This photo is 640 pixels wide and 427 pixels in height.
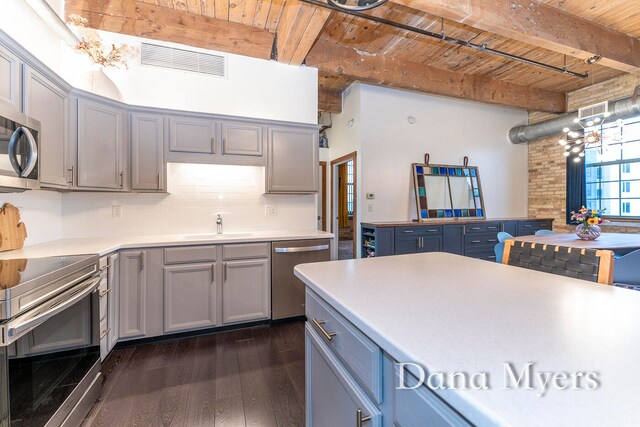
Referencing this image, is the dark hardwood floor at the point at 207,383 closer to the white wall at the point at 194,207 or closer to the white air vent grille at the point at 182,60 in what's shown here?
the white wall at the point at 194,207

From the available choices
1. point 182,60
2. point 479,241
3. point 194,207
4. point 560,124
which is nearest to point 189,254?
point 194,207

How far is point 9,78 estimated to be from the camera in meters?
1.76

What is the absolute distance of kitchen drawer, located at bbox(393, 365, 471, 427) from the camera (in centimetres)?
54

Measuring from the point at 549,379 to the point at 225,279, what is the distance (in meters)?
2.63

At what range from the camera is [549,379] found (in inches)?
20.3

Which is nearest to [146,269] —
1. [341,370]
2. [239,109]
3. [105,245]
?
[105,245]

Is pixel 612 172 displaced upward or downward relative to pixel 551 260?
upward

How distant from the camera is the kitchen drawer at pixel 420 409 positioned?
0.54 metres

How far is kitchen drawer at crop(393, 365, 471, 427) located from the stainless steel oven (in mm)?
1417

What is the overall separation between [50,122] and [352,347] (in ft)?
8.80

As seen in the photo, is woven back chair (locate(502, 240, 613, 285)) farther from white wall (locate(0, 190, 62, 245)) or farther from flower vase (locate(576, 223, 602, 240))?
white wall (locate(0, 190, 62, 245))

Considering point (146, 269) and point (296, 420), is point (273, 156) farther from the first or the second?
point (296, 420)

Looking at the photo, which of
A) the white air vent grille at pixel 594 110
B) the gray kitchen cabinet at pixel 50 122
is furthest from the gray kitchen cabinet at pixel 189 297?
the white air vent grille at pixel 594 110

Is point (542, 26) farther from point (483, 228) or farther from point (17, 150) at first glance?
point (17, 150)
